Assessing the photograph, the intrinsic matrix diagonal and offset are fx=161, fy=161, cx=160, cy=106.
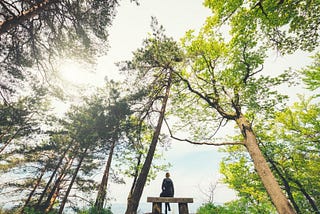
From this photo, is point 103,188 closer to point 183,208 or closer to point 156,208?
point 156,208

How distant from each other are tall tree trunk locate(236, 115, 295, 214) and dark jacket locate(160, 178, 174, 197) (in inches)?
137

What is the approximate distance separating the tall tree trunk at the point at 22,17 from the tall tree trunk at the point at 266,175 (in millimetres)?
9395

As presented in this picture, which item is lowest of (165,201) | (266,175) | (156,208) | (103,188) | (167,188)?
(156,208)

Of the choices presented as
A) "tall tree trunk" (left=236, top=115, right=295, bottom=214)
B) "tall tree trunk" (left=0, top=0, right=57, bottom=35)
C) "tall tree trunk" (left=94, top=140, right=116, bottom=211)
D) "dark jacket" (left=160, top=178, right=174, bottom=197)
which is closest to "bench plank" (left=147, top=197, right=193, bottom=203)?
"dark jacket" (left=160, top=178, right=174, bottom=197)

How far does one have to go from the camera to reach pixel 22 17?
19.9 feet

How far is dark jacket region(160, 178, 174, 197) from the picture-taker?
6.72m

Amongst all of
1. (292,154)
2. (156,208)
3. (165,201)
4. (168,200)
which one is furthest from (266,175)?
(292,154)

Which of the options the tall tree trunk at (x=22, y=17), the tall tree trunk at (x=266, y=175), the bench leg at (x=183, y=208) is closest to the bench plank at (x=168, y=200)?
the bench leg at (x=183, y=208)

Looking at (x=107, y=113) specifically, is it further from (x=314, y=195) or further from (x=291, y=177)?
(x=314, y=195)

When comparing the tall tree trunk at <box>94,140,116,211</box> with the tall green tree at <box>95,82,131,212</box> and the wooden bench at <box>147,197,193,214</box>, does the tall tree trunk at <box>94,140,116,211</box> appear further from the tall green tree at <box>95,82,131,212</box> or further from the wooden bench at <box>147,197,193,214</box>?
the wooden bench at <box>147,197,193,214</box>

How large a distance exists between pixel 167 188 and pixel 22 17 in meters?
8.76

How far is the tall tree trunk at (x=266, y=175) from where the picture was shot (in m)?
5.15

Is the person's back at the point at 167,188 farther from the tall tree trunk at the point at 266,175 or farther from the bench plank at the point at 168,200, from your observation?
the tall tree trunk at the point at 266,175

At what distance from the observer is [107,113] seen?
14.9 metres
